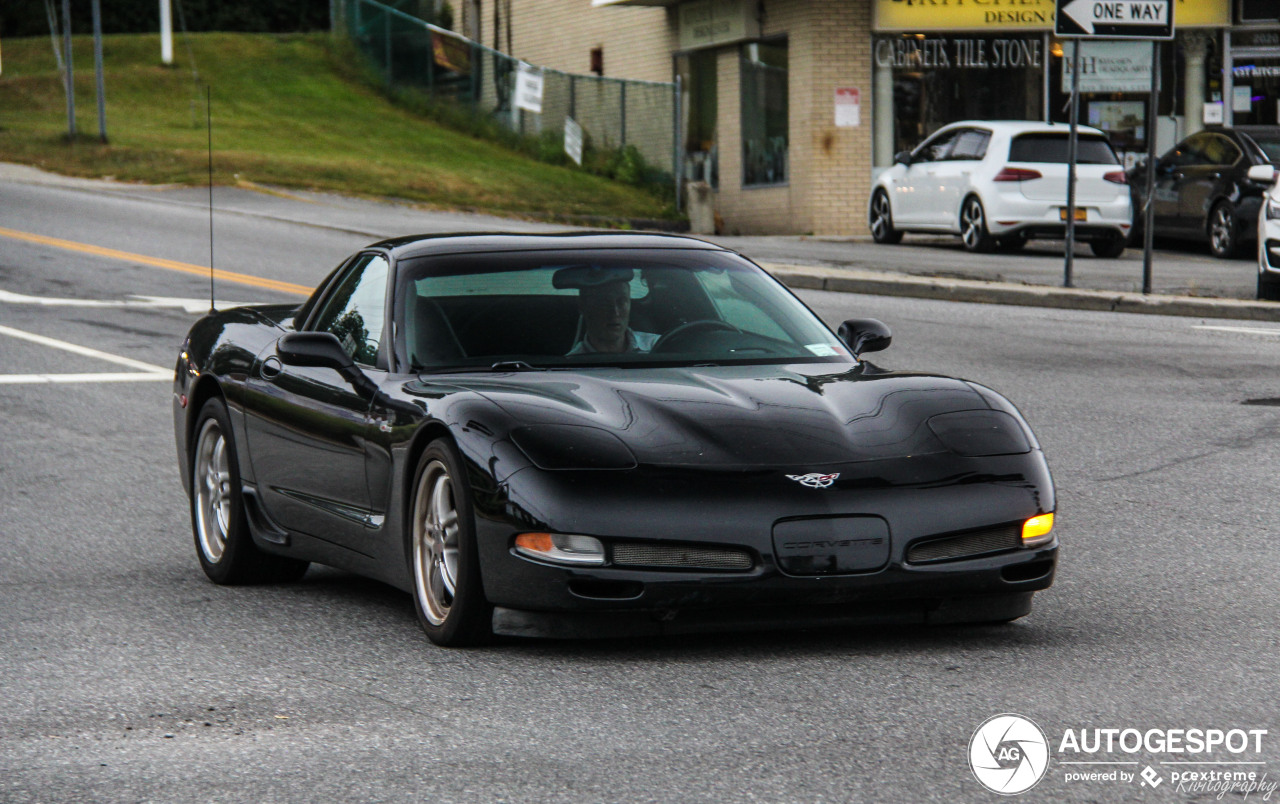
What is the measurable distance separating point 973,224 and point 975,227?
55 mm

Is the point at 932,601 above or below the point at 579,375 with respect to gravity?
below

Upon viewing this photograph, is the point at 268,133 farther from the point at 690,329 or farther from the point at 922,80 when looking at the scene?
the point at 690,329

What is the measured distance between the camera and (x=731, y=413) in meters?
5.44

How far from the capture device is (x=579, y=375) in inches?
233

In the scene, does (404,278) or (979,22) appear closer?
(404,278)

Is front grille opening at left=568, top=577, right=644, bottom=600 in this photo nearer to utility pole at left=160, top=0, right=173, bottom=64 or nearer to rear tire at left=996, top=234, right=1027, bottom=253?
rear tire at left=996, top=234, right=1027, bottom=253

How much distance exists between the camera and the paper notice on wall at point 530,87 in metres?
37.2

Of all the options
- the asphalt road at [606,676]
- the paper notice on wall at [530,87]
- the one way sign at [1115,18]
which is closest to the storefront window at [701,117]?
the paper notice on wall at [530,87]

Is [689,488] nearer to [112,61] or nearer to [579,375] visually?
[579,375]

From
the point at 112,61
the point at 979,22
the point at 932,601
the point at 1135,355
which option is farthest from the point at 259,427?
the point at 112,61

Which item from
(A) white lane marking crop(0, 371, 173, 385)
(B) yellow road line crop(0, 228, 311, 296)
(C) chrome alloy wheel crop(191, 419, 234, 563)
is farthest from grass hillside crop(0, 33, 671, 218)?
(C) chrome alloy wheel crop(191, 419, 234, 563)

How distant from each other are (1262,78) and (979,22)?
4638 millimetres

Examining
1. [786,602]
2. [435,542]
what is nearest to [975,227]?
[435,542]

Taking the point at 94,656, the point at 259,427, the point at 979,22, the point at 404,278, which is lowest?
the point at 94,656
